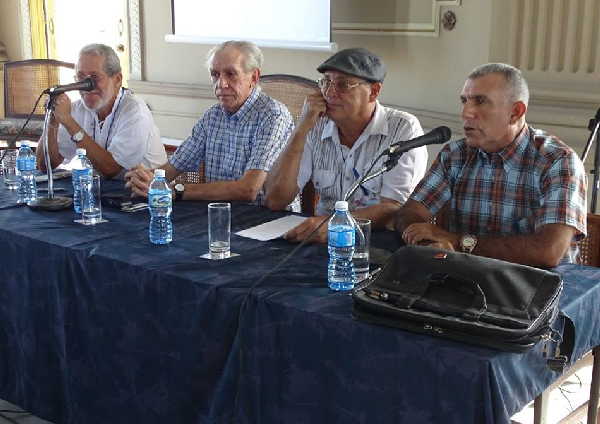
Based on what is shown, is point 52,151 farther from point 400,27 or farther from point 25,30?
point 25,30

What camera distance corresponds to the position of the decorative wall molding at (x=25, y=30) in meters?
5.93

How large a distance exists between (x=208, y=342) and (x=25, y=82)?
3614 mm

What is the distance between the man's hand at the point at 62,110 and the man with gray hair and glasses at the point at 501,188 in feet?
4.70

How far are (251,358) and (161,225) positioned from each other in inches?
24.0

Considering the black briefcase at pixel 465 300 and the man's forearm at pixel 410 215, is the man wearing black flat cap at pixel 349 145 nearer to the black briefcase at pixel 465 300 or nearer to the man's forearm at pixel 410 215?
the man's forearm at pixel 410 215

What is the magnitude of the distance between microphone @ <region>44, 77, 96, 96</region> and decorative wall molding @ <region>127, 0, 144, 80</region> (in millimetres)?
2237

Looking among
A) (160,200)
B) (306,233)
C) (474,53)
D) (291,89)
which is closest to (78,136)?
(160,200)

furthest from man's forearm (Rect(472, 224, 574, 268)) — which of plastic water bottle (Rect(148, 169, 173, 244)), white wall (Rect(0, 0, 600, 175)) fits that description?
white wall (Rect(0, 0, 600, 175))

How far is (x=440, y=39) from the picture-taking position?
152 inches

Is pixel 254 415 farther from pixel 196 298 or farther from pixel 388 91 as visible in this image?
pixel 388 91

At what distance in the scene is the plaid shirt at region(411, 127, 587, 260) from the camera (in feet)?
6.75

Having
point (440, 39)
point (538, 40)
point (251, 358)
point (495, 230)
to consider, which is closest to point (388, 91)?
point (440, 39)

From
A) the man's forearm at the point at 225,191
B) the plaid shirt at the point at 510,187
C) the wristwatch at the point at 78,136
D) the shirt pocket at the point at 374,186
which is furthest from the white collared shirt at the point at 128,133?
the plaid shirt at the point at 510,187

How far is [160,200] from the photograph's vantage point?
7.57 feet
